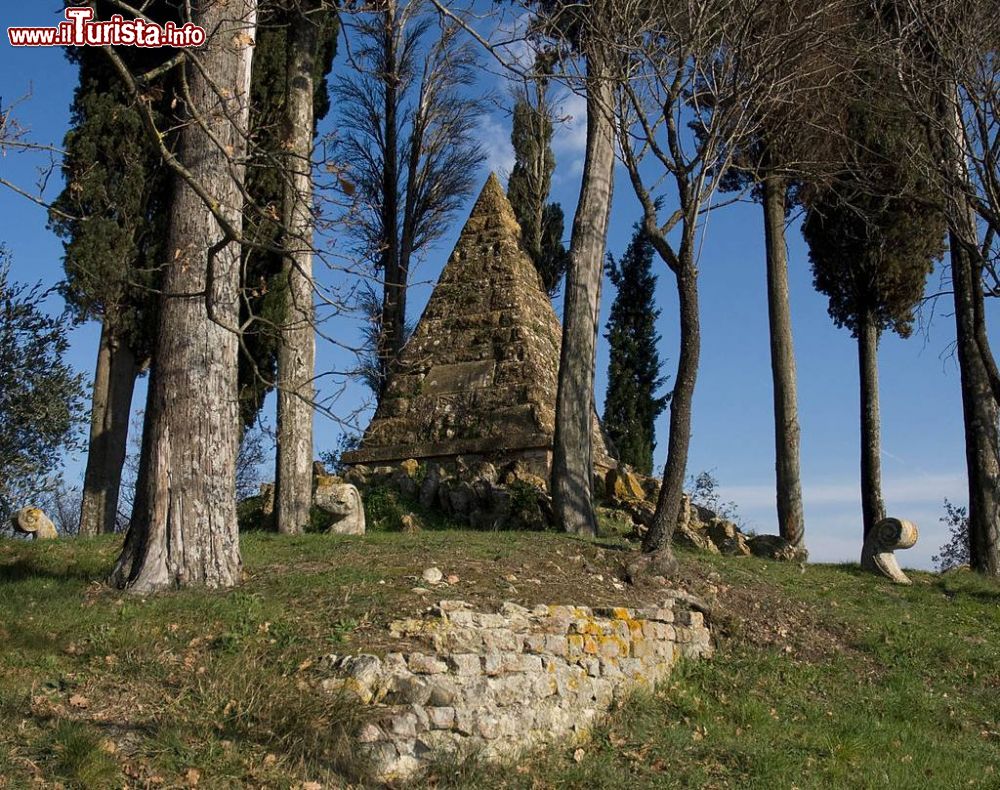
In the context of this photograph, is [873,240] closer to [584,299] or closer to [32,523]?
[584,299]

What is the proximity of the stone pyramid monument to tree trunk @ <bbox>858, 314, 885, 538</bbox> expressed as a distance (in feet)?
12.8

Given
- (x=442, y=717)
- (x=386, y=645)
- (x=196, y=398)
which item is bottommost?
(x=442, y=717)

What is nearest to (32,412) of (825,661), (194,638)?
(194,638)

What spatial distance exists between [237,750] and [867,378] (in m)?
12.3

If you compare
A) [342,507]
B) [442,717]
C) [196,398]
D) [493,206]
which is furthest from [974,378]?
[196,398]

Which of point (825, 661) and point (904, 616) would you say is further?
point (904, 616)

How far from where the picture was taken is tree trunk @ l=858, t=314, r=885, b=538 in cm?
1491

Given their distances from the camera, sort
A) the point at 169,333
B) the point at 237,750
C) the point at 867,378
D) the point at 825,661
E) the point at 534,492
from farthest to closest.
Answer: the point at 867,378
the point at 534,492
the point at 825,661
the point at 169,333
the point at 237,750

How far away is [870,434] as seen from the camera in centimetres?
1515

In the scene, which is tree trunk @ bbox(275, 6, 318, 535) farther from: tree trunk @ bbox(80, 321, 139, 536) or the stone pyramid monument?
tree trunk @ bbox(80, 321, 139, 536)

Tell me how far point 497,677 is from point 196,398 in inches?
133

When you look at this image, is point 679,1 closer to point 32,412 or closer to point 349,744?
point 349,744

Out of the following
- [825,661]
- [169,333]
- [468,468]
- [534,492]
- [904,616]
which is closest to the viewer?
[169,333]

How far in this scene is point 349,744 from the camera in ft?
19.7
